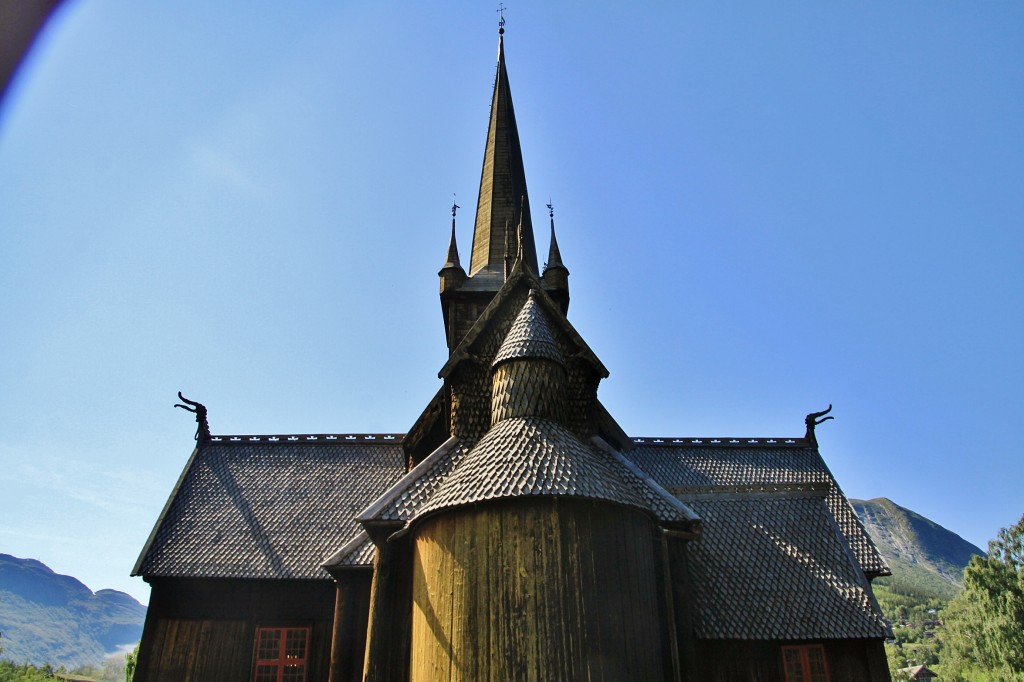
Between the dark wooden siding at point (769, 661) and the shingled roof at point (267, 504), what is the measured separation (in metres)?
10.7

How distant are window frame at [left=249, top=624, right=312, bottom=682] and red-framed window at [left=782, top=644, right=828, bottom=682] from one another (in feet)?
41.2

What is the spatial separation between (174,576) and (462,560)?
36.6 ft

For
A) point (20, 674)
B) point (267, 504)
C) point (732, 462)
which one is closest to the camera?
point (267, 504)

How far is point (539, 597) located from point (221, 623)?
38.1ft

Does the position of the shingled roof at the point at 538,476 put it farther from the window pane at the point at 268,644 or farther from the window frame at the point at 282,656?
the window pane at the point at 268,644

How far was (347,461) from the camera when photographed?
24766mm

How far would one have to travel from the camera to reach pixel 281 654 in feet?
59.7

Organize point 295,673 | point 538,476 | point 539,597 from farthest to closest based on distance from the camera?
point 295,673 → point 538,476 → point 539,597

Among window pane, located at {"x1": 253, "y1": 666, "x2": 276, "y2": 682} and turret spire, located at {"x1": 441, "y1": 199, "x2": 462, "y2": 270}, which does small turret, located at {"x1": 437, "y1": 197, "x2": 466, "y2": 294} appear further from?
window pane, located at {"x1": 253, "y1": 666, "x2": 276, "y2": 682}

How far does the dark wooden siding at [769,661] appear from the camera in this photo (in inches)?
633

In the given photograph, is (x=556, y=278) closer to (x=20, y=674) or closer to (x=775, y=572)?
(x=775, y=572)

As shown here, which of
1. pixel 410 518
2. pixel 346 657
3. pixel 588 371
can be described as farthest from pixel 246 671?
pixel 588 371

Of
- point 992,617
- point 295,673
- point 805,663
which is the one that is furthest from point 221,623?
point 992,617

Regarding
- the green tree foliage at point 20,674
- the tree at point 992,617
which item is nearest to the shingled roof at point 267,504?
the green tree foliage at point 20,674
